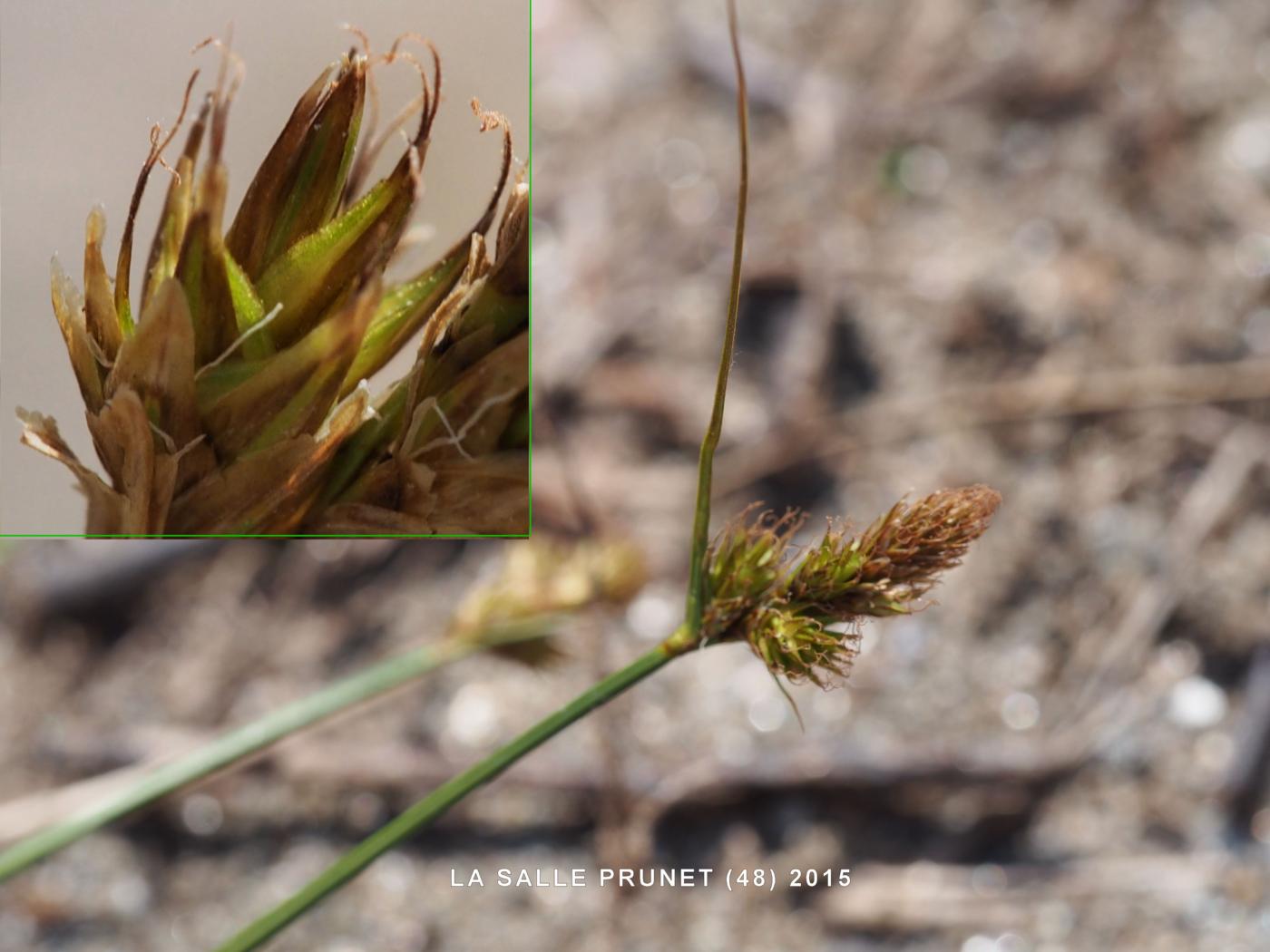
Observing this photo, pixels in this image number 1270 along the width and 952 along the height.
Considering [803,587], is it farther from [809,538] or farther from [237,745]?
[809,538]

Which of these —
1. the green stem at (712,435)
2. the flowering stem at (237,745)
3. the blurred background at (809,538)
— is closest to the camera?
the green stem at (712,435)

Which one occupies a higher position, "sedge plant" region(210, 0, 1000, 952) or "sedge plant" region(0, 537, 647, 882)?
"sedge plant" region(210, 0, 1000, 952)

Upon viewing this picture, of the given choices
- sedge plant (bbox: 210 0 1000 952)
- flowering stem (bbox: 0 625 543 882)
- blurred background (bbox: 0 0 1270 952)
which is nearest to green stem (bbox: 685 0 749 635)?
sedge plant (bbox: 210 0 1000 952)

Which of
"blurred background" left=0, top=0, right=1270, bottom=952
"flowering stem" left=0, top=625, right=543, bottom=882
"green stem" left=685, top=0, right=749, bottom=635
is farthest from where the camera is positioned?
"blurred background" left=0, top=0, right=1270, bottom=952

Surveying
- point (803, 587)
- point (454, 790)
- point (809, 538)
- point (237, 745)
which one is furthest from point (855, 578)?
point (809, 538)

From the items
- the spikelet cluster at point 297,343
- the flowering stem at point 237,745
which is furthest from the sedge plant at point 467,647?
the spikelet cluster at point 297,343

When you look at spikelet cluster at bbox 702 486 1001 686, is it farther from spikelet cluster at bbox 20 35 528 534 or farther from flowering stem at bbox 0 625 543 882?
flowering stem at bbox 0 625 543 882

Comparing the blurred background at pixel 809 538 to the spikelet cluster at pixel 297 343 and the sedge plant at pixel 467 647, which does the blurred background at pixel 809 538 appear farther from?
the spikelet cluster at pixel 297 343

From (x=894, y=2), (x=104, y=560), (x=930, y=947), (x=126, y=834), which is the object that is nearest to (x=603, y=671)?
(x=930, y=947)
